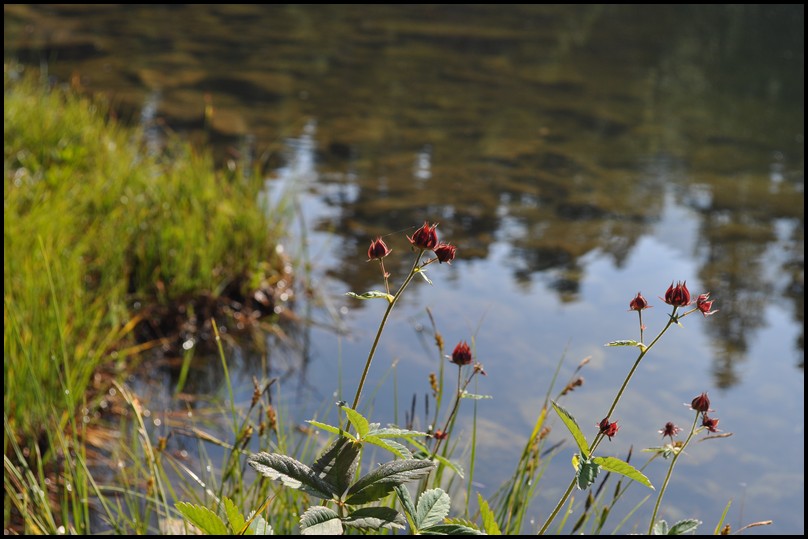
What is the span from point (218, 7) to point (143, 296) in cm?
749

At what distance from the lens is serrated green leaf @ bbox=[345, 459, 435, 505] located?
0.97 m

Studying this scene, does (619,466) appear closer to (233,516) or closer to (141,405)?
(233,516)

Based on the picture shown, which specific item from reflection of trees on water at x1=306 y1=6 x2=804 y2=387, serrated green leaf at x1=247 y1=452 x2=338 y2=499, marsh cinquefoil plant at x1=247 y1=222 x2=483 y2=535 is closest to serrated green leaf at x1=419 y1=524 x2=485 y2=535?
marsh cinquefoil plant at x1=247 y1=222 x2=483 y2=535

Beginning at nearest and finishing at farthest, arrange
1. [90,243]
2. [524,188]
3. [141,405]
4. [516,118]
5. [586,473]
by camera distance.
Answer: [586,473] → [141,405] → [90,243] → [524,188] → [516,118]

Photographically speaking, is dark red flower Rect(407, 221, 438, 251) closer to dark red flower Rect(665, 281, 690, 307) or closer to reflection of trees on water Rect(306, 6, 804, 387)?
dark red flower Rect(665, 281, 690, 307)

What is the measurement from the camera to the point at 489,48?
8391 mm

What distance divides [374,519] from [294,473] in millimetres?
100

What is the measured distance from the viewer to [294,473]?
3.26 feet

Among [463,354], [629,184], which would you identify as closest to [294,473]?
[463,354]

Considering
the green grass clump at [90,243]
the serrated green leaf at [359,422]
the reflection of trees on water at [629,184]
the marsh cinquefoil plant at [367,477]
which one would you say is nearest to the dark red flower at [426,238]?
the marsh cinquefoil plant at [367,477]

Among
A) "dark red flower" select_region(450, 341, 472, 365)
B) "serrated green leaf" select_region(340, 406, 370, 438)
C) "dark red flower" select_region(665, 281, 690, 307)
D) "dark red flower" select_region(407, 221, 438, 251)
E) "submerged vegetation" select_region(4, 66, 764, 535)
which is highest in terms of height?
"dark red flower" select_region(407, 221, 438, 251)

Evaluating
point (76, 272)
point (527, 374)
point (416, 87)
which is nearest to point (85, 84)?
point (416, 87)

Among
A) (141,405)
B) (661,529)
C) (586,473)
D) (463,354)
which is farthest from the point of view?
(141,405)

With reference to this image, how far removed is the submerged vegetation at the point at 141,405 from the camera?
1023mm
